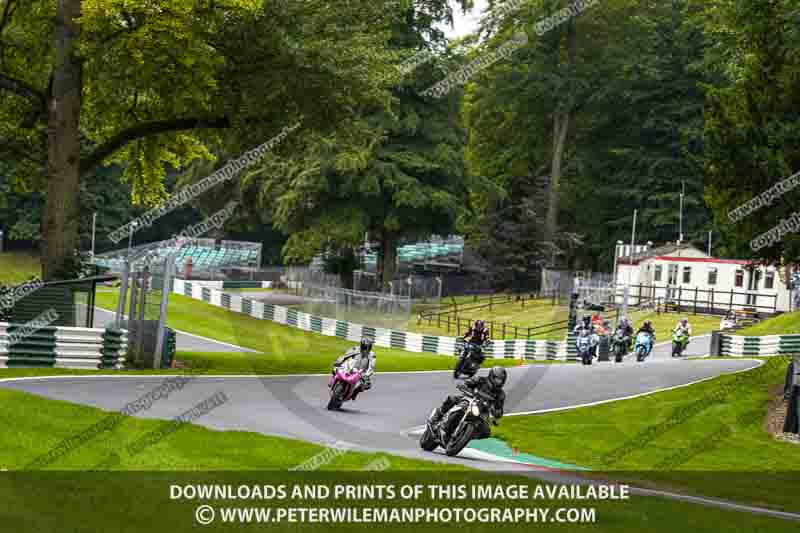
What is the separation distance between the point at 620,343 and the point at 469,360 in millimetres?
11913

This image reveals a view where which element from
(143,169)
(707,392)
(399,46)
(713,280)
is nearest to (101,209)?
(399,46)

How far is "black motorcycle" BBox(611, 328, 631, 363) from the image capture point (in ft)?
136

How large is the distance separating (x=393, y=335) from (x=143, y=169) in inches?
775

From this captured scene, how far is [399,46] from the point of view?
194ft

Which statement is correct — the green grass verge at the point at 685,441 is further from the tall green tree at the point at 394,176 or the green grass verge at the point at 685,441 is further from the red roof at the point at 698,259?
the red roof at the point at 698,259

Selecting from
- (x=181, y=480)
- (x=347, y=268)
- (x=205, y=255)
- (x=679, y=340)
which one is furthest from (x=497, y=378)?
(x=205, y=255)

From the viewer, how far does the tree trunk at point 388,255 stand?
62031mm

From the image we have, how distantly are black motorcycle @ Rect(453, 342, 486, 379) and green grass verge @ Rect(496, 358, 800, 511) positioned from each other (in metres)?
5.93

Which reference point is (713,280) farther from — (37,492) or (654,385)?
(37,492)

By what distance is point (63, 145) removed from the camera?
2880cm

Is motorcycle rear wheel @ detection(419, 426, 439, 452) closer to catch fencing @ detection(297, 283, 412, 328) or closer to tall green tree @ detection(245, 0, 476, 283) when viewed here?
catch fencing @ detection(297, 283, 412, 328)

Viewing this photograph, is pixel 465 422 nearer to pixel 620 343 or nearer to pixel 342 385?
pixel 342 385

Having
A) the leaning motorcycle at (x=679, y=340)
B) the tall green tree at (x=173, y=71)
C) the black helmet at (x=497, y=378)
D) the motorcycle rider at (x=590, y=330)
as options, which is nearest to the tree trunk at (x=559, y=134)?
the leaning motorcycle at (x=679, y=340)

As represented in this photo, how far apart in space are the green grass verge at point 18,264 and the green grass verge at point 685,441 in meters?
70.4
